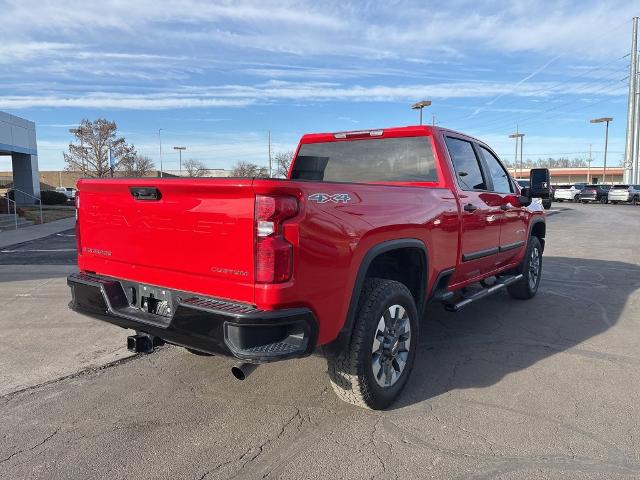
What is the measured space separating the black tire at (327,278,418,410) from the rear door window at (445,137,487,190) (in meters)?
1.63

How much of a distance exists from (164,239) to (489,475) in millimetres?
2330

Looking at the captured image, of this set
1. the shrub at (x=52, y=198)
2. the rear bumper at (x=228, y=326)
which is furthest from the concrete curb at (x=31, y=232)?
the shrub at (x=52, y=198)

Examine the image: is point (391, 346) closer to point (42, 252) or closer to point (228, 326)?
point (228, 326)

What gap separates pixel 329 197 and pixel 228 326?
0.92 meters

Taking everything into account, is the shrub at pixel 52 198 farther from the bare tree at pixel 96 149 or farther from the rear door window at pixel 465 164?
the rear door window at pixel 465 164

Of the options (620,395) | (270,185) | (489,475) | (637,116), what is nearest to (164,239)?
(270,185)

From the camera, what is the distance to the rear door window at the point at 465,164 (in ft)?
15.4

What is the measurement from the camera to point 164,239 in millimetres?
3131

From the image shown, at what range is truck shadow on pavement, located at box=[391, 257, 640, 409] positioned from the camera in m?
4.11

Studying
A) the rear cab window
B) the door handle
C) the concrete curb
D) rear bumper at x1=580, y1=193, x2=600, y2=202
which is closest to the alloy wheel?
the door handle

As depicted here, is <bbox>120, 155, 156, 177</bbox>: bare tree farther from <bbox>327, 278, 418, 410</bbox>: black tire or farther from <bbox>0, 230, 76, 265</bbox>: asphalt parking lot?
<bbox>327, 278, 418, 410</bbox>: black tire

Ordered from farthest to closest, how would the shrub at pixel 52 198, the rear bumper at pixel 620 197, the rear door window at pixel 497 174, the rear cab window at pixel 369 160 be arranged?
the rear bumper at pixel 620 197 → the shrub at pixel 52 198 → the rear door window at pixel 497 174 → the rear cab window at pixel 369 160

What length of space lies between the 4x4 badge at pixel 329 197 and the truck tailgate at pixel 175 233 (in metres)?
0.35

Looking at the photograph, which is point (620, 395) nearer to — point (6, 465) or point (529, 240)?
point (529, 240)
